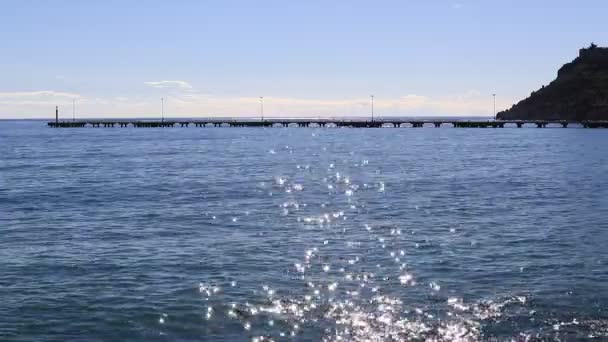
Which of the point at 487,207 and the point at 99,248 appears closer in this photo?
the point at 99,248

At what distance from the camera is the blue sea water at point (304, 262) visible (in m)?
17.6

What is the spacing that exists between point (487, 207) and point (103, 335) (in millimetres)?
28013

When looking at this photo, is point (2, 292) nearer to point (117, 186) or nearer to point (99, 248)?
point (99, 248)

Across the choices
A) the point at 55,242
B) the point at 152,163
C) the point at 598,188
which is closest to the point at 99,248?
the point at 55,242

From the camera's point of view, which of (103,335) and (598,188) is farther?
(598,188)

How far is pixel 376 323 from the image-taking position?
17484 millimetres

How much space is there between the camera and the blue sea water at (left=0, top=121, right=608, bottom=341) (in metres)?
17.6

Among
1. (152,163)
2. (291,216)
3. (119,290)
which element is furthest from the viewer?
(152,163)

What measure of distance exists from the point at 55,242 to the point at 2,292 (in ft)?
26.0

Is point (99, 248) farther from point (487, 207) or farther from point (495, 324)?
point (487, 207)

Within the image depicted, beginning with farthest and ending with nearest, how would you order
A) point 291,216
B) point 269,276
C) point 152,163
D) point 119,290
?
point 152,163 → point 291,216 → point 269,276 → point 119,290

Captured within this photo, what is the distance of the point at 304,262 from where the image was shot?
24.8 m

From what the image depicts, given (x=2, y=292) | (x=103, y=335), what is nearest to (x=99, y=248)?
(x=2, y=292)

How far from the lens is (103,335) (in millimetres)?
17031
